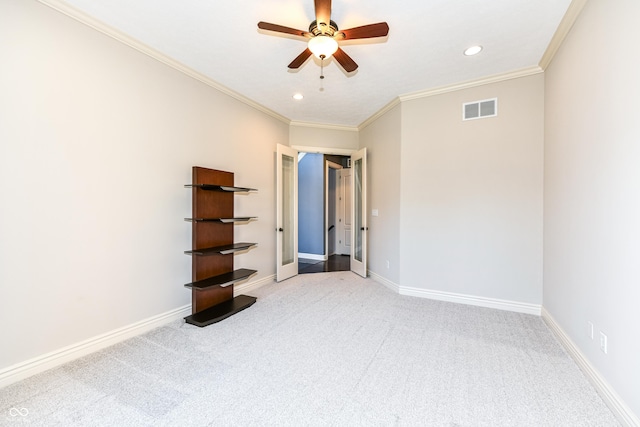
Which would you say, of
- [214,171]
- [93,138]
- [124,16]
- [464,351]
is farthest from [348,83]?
[464,351]

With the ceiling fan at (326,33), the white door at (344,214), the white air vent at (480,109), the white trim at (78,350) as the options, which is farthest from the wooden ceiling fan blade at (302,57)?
the white door at (344,214)

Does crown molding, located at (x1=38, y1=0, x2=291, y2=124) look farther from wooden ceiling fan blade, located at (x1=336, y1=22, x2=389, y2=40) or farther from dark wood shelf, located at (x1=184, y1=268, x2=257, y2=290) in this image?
dark wood shelf, located at (x1=184, y1=268, x2=257, y2=290)

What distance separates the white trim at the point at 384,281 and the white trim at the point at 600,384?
182 centimetres

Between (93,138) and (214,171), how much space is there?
119 cm

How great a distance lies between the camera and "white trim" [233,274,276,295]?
3.94 metres

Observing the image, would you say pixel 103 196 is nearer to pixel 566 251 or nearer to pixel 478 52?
pixel 478 52

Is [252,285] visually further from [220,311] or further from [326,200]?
[326,200]

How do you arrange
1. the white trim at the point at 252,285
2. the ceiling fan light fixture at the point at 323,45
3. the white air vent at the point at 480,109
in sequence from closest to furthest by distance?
the ceiling fan light fixture at the point at 323,45, the white air vent at the point at 480,109, the white trim at the point at 252,285

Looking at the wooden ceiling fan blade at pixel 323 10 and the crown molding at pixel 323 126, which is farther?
the crown molding at pixel 323 126

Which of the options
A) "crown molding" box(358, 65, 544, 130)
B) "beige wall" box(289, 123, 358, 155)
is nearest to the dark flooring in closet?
"beige wall" box(289, 123, 358, 155)

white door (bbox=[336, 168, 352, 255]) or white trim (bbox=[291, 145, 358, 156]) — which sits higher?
white trim (bbox=[291, 145, 358, 156])

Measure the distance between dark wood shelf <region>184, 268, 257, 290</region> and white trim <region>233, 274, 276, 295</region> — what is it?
1.19 feet

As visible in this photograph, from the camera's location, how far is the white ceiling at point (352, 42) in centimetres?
222

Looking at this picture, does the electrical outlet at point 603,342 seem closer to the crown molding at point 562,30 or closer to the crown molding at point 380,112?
the crown molding at point 562,30
